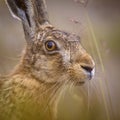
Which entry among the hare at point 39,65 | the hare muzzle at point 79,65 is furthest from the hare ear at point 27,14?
the hare muzzle at point 79,65

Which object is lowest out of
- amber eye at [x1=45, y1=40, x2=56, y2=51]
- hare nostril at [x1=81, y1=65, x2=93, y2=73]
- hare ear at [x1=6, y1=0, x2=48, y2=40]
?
hare nostril at [x1=81, y1=65, x2=93, y2=73]

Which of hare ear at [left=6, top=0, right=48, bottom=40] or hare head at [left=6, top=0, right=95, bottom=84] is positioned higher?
hare ear at [left=6, top=0, right=48, bottom=40]

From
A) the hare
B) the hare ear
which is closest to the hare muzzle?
the hare

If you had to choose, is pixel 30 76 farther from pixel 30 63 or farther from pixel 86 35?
pixel 86 35

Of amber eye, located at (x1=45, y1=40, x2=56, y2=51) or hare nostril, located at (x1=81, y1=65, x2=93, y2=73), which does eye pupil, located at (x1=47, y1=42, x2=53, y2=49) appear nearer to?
amber eye, located at (x1=45, y1=40, x2=56, y2=51)

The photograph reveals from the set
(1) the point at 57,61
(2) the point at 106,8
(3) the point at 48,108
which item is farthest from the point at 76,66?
(2) the point at 106,8

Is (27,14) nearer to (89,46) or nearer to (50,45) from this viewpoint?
(50,45)

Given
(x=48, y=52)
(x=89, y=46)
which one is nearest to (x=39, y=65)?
(x=48, y=52)
